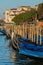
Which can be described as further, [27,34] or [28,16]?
[28,16]

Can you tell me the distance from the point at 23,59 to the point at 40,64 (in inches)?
123

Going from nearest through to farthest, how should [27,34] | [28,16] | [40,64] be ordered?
[40,64]
[27,34]
[28,16]

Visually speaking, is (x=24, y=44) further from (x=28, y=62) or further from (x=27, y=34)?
(x=27, y=34)

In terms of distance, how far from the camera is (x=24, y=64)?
89.5 feet

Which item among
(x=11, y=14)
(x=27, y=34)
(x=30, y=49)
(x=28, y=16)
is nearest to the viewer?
(x=30, y=49)

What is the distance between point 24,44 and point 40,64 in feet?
14.0

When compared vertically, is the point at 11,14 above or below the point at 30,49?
below

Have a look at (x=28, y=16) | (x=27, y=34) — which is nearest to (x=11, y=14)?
(x=28, y=16)

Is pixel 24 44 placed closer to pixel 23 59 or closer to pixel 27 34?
pixel 23 59

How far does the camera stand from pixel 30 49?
29359 mm

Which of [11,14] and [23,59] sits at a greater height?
[23,59]

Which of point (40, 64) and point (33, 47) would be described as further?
point (33, 47)

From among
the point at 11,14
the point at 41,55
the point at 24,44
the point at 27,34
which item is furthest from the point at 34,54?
the point at 11,14

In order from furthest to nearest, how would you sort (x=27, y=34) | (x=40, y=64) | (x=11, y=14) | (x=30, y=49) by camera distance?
(x=11, y=14) → (x=27, y=34) → (x=30, y=49) → (x=40, y=64)
